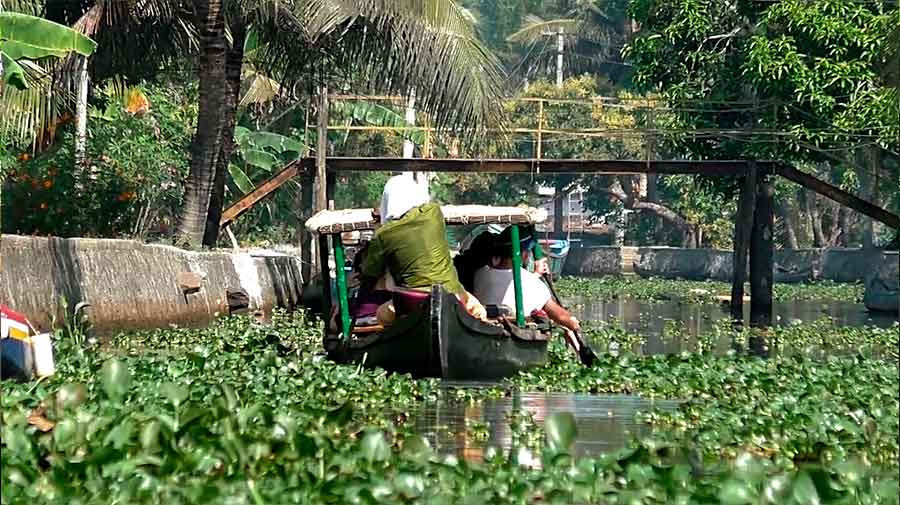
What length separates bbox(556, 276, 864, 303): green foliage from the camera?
35.8 m

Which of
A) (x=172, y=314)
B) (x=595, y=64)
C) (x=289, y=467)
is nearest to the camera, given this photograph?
(x=289, y=467)

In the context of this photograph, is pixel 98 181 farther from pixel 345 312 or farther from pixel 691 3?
pixel 691 3

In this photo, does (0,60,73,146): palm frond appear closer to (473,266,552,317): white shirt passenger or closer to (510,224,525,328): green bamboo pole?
(473,266,552,317): white shirt passenger

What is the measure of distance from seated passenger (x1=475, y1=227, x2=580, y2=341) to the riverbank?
2.08 metres

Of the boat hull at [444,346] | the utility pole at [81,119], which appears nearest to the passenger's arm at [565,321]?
the boat hull at [444,346]

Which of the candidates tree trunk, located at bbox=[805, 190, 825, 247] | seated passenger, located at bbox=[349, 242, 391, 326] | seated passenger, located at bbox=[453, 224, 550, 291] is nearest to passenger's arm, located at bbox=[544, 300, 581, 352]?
seated passenger, located at bbox=[453, 224, 550, 291]

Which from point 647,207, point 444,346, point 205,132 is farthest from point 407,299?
point 647,207

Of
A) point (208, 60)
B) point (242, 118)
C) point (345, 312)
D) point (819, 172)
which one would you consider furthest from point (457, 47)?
point (819, 172)

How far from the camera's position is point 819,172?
51.2m

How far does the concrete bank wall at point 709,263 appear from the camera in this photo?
153 feet

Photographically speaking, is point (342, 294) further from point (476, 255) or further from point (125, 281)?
point (125, 281)

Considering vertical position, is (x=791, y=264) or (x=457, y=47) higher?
(x=457, y=47)

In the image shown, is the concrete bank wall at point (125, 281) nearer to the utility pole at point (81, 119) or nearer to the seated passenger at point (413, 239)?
the utility pole at point (81, 119)

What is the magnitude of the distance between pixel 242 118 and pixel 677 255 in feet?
62.5
